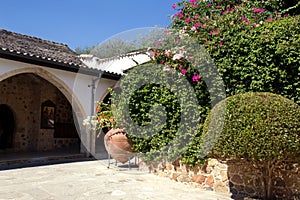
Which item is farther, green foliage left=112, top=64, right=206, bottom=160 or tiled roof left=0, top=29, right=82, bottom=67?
tiled roof left=0, top=29, right=82, bottom=67

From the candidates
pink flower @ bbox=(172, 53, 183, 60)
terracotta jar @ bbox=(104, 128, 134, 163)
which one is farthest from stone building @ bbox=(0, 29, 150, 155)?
pink flower @ bbox=(172, 53, 183, 60)

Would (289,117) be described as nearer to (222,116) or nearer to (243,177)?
(222,116)

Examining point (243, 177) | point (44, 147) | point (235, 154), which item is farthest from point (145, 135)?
point (44, 147)

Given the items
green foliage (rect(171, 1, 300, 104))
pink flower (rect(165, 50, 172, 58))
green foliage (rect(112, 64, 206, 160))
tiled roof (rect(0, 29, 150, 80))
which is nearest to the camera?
green foliage (rect(171, 1, 300, 104))

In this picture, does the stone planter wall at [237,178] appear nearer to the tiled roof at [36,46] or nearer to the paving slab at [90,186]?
the paving slab at [90,186]

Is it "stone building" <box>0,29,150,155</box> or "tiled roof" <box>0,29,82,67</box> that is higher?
"tiled roof" <box>0,29,82,67</box>

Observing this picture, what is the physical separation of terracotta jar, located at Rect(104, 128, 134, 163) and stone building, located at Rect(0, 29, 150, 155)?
262 centimetres

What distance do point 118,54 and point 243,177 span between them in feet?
29.9

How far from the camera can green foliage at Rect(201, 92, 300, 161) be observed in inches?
145

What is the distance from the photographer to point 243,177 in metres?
4.97

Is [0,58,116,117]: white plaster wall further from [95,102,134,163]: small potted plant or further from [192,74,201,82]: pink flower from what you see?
[192,74,201,82]: pink flower

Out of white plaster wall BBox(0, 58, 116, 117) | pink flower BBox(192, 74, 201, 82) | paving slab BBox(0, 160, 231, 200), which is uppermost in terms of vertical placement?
white plaster wall BBox(0, 58, 116, 117)

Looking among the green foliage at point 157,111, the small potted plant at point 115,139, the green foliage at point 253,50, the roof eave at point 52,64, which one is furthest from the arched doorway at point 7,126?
the green foliage at point 253,50

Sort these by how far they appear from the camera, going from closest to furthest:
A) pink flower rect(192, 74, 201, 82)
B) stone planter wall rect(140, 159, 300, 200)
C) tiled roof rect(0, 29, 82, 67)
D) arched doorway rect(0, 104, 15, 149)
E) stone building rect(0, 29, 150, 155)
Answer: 1. stone planter wall rect(140, 159, 300, 200)
2. pink flower rect(192, 74, 201, 82)
3. stone building rect(0, 29, 150, 155)
4. tiled roof rect(0, 29, 82, 67)
5. arched doorway rect(0, 104, 15, 149)
